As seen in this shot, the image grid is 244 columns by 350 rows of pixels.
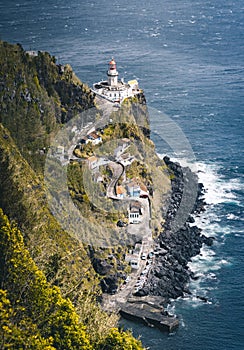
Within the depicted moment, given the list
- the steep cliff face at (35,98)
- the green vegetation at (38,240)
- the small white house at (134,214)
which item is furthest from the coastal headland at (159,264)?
the steep cliff face at (35,98)

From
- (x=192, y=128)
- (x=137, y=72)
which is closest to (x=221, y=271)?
(x=192, y=128)

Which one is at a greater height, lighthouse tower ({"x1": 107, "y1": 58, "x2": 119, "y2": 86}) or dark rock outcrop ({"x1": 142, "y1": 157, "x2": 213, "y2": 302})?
lighthouse tower ({"x1": 107, "y1": 58, "x2": 119, "y2": 86})

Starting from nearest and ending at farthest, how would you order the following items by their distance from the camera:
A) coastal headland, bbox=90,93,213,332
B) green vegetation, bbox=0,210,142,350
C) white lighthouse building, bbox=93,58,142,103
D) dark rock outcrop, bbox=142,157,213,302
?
1. green vegetation, bbox=0,210,142,350
2. coastal headland, bbox=90,93,213,332
3. dark rock outcrop, bbox=142,157,213,302
4. white lighthouse building, bbox=93,58,142,103

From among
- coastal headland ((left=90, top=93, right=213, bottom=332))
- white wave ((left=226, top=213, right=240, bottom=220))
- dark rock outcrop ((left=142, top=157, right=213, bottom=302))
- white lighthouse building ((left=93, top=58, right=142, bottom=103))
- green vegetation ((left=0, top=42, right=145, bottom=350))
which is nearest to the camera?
green vegetation ((left=0, top=42, right=145, bottom=350))

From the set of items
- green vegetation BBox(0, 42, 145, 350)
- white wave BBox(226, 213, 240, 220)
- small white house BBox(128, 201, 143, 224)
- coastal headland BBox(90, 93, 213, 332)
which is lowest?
coastal headland BBox(90, 93, 213, 332)

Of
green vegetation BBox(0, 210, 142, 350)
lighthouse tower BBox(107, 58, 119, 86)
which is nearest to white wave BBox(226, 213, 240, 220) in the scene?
lighthouse tower BBox(107, 58, 119, 86)

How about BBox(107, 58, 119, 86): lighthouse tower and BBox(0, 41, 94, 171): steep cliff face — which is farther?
BBox(107, 58, 119, 86): lighthouse tower

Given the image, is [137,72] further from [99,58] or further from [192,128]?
[192,128]

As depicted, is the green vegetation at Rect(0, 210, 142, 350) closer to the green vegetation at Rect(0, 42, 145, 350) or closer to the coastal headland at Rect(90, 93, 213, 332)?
the green vegetation at Rect(0, 42, 145, 350)
